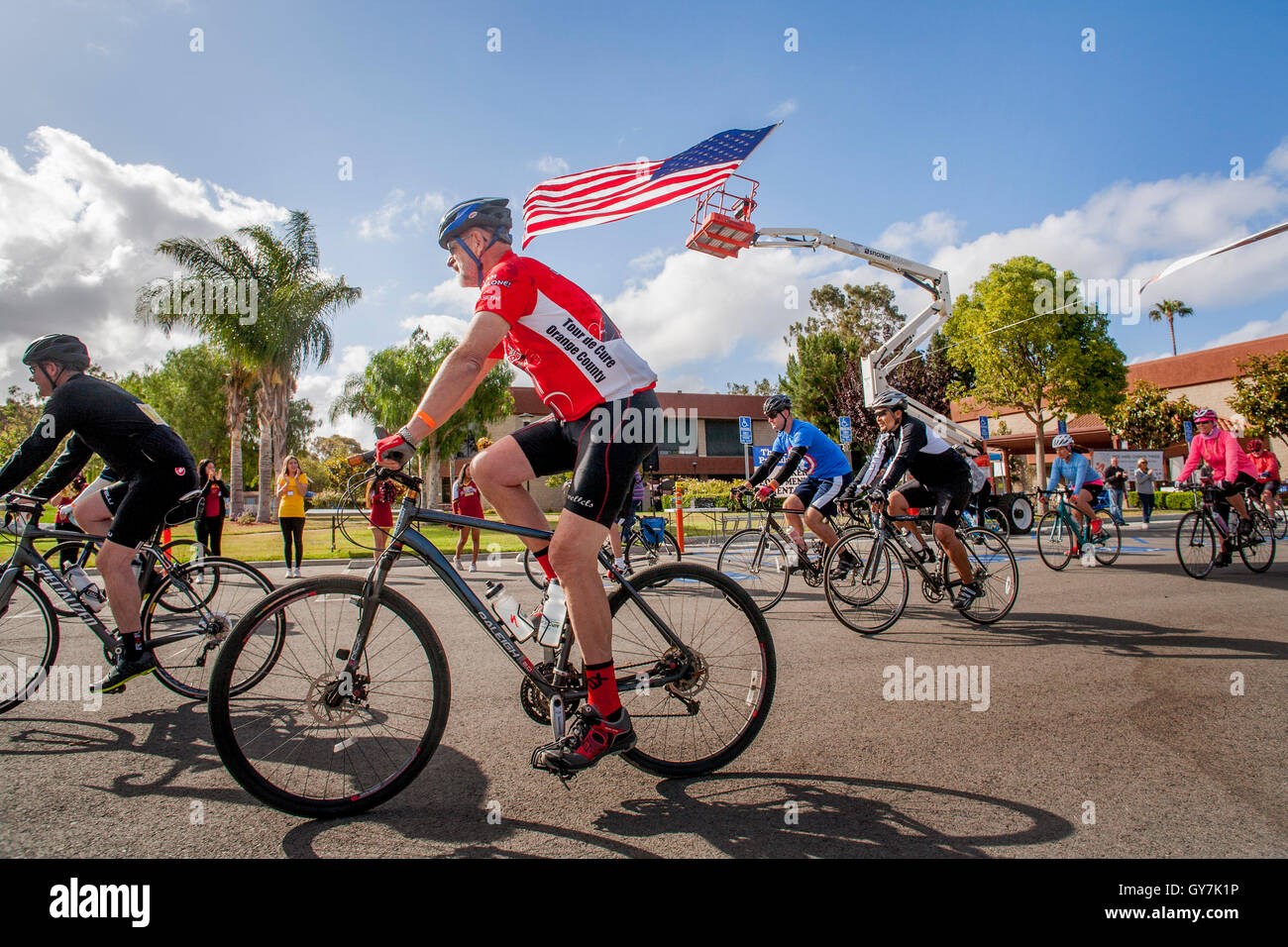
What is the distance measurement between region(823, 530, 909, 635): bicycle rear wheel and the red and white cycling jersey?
381cm

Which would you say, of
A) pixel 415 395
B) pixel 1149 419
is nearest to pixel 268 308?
pixel 415 395

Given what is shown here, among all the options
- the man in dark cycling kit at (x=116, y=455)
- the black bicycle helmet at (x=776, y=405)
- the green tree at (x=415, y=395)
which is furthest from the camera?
the green tree at (x=415, y=395)

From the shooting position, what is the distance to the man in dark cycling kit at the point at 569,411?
2.65 metres

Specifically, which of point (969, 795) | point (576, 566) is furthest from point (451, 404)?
point (969, 795)

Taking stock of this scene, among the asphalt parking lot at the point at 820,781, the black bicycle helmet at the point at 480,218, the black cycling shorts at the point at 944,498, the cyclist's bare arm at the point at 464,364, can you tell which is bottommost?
the asphalt parking lot at the point at 820,781

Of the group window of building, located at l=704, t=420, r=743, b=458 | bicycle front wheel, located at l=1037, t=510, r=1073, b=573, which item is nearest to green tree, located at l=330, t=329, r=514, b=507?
window of building, located at l=704, t=420, r=743, b=458

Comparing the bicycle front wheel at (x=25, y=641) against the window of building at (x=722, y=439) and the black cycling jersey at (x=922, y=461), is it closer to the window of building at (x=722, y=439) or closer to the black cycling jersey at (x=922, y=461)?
the black cycling jersey at (x=922, y=461)

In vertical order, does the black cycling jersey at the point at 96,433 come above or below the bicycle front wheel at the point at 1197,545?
above

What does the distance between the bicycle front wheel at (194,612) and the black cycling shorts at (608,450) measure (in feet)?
8.34

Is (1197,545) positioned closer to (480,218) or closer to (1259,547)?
(1259,547)

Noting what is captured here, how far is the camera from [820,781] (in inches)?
111

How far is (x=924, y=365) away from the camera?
41.0 meters

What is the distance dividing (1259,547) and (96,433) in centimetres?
1262

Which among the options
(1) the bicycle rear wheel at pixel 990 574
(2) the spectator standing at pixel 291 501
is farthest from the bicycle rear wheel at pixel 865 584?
(2) the spectator standing at pixel 291 501
